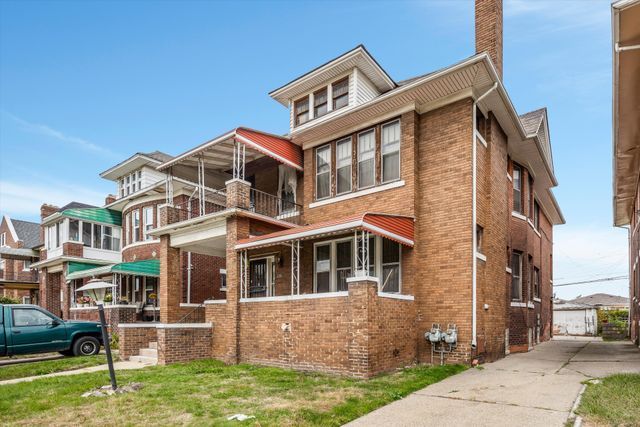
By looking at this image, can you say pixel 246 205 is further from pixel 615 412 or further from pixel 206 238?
pixel 615 412

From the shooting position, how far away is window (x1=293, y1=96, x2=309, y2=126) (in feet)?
53.1

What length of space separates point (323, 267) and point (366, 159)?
138 inches

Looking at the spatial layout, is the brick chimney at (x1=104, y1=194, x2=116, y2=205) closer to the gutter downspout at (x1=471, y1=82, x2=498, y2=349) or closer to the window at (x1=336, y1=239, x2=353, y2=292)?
the window at (x1=336, y1=239, x2=353, y2=292)

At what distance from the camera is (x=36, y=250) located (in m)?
35.5

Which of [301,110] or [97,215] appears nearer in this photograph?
[301,110]

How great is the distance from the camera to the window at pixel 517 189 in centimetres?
1650

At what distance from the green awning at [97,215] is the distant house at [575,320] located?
32849mm

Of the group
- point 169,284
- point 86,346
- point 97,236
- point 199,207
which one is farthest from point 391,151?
point 97,236

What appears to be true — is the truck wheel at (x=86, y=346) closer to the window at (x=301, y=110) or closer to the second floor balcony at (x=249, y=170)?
the second floor balcony at (x=249, y=170)

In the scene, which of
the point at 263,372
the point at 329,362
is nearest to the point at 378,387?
the point at 329,362

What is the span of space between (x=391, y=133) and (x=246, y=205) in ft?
15.4

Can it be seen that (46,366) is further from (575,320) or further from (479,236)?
(575,320)

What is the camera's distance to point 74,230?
28.7 m

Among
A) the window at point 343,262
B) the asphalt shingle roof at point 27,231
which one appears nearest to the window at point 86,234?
the asphalt shingle roof at point 27,231
